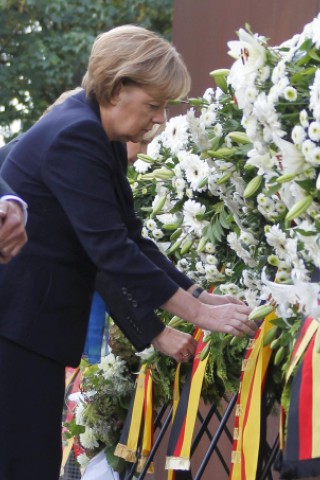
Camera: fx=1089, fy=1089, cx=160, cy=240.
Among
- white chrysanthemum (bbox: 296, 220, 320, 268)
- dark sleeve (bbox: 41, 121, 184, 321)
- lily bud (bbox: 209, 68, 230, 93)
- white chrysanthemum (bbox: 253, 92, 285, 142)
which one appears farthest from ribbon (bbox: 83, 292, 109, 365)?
white chrysanthemum (bbox: 296, 220, 320, 268)

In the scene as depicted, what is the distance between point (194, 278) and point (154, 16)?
11.5 meters

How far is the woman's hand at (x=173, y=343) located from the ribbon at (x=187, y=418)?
18 centimetres

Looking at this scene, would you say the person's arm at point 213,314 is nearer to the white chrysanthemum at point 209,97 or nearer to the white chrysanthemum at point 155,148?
the white chrysanthemum at point 209,97

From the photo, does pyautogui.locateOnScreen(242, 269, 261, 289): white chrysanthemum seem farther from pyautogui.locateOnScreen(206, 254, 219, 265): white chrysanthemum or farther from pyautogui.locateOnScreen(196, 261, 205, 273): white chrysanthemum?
pyautogui.locateOnScreen(196, 261, 205, 273): white chrysanthemum

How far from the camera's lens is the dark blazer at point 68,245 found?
3.13 metres

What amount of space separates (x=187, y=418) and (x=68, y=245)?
0.82m

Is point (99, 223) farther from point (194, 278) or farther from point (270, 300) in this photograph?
point (194, 278)

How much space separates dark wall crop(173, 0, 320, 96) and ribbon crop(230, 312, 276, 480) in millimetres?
2305

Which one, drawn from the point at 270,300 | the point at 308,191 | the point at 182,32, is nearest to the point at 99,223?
the point at 270,300

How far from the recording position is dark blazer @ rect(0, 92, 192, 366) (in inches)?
123

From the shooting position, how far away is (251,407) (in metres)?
3.24

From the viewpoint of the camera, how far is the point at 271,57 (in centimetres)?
282

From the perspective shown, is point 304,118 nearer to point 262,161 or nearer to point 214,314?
point 262,161

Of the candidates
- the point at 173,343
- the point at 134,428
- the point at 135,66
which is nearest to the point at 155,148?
the point at 135,66
